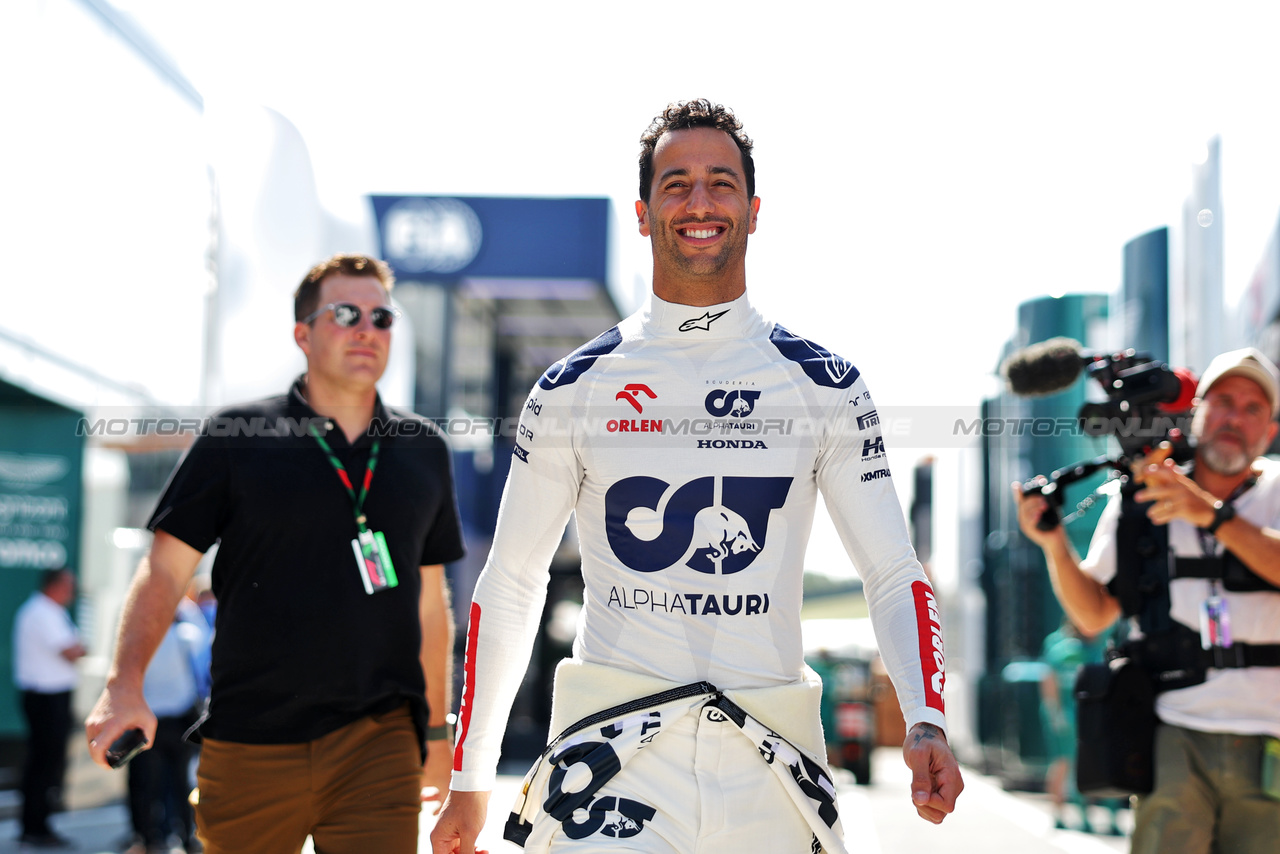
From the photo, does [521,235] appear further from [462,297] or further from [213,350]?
[213,350]

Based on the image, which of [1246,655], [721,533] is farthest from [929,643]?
[1246,655]

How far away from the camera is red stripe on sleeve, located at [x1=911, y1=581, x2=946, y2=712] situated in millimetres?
2602

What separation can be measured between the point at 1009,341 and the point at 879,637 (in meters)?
11.6

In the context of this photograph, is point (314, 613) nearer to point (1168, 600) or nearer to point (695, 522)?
point (695, 522)

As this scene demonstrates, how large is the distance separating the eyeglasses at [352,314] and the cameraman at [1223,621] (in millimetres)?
2430

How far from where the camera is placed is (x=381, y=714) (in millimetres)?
3615

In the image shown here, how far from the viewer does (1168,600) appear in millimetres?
4086

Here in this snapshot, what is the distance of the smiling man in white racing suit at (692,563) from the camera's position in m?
2.57

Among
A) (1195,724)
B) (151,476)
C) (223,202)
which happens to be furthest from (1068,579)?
(151,476)

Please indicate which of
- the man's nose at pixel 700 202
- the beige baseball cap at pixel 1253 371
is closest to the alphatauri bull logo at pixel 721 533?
the man's nose at pixel 700 202

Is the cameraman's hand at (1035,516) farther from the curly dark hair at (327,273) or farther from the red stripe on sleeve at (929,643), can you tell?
the curly dark hair at (327,273)

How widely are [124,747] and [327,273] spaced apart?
5.43ft

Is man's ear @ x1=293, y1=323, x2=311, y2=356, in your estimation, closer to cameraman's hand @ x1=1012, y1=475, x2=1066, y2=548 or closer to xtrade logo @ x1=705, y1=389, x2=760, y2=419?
xtrade logo @ x1=705, y1=389, x2=760, y2=419

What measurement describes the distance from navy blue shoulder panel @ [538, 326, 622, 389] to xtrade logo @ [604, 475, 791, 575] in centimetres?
32
